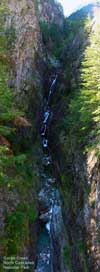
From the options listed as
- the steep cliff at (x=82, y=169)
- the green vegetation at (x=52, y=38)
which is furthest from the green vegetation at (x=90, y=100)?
the green vegetation at (x=52, y=38)

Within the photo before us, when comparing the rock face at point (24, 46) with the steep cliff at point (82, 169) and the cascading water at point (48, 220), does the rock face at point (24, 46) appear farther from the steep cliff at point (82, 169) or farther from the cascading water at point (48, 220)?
the cascading water at point (48, 220)

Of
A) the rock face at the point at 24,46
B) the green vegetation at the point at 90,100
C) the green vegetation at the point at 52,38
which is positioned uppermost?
the green vegetation at the point at 52,38

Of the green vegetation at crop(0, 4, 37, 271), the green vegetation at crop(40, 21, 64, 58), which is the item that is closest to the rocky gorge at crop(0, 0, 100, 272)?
the green vegetation at crop(0, 4, 37, 271)

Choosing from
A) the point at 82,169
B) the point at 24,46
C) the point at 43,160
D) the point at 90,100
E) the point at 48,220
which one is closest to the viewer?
the point at 90,100

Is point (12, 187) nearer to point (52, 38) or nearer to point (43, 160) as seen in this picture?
point (43, 160)

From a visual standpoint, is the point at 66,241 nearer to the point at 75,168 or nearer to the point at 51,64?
the point at 75,168

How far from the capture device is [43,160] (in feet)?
87.0

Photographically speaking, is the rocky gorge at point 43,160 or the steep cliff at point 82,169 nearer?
the rocky gorge at point 43,160

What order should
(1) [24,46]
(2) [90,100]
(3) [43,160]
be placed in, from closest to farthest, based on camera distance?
(2) [90,100], (1) [24,46], (3) [43,160]

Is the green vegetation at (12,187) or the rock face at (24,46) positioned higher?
the rock face at (24,46)

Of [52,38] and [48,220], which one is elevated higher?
[52,38]

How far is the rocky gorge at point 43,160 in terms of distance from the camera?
46.9 ft

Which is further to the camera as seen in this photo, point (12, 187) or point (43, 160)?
point (43, 160)

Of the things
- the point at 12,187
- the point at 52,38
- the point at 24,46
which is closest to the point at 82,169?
→ the point at 12,187
